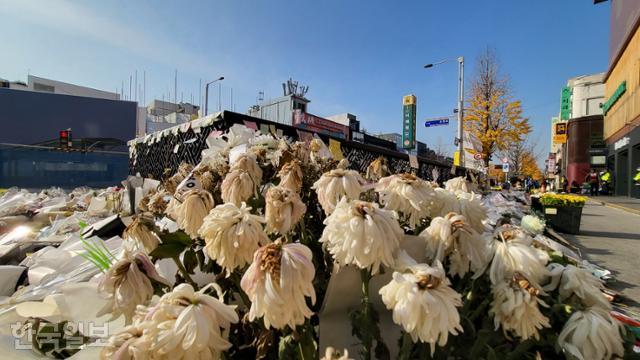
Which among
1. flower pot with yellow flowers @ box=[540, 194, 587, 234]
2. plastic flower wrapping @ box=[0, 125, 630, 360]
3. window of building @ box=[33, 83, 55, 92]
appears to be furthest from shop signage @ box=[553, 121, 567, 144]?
window of building @ box=[33, 83, 55, 92]

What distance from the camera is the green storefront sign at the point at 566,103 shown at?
42906mm

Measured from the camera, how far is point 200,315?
0.50 m

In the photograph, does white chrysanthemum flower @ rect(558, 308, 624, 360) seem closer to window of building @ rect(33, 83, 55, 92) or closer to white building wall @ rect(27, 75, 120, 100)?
white building wall @ rect(27, 75, 120, 100)

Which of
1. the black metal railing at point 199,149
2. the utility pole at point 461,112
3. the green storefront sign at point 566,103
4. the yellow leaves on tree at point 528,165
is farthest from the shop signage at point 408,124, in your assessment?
the black metal railing at point 199,149

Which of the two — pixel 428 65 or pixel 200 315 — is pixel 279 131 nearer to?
pixel 200 315

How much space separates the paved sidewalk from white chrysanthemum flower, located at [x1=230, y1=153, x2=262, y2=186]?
365 cm

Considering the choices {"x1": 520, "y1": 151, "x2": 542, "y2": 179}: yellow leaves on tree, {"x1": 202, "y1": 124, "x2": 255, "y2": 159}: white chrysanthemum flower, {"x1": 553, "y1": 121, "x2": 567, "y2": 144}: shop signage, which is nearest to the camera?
{"x1": 202, "y1": 124, "x2": 255, "y2": 159}: white chrysanthemum flower

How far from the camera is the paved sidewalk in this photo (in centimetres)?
354

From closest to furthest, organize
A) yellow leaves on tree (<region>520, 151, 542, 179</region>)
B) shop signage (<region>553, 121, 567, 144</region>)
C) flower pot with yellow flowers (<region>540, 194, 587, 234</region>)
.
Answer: flower pot with yellow flowers (<region>540, 194, 587, 234</region>)
shop signage (<region>553, 121, 567, 144</region>)
yellow leaves on tree (<region>520, 151, 542, 179</region>)

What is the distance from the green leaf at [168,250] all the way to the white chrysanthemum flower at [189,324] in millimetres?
323

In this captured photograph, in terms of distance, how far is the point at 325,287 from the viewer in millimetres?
841

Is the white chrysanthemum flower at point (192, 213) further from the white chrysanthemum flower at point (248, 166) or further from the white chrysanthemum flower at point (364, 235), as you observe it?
the white chrysanthemum flower at point (364, 235)

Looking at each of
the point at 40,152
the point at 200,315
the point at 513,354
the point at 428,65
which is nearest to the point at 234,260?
the point at 200,315

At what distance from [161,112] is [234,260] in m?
53.0
